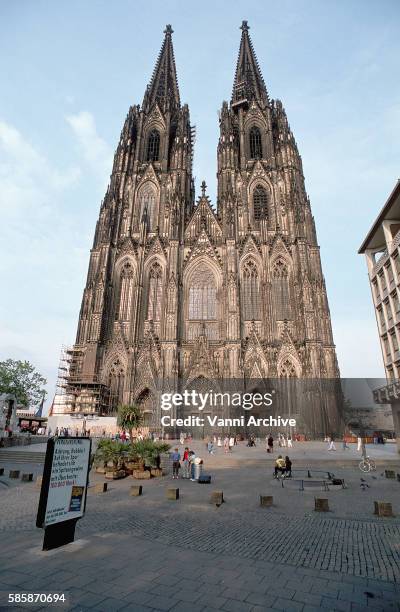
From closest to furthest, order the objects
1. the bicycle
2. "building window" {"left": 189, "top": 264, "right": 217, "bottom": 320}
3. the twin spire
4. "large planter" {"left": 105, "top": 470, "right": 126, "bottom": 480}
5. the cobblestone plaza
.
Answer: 1. the cobblestone plaza
2. "large planter" {"left": 105, "top": 470, "right": 126, "bottom": 480}
3. the bicycle
4. "building window" {"left": 189, "top": 264, "right": 217, "bottom": 320}
5. the twin spire

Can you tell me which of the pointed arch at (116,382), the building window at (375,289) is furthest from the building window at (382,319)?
the pointed arch at (116,382)

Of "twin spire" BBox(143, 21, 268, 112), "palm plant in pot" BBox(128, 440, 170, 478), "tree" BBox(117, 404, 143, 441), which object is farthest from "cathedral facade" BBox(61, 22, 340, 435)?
"palm plant in pot" BBox(128, 440, 170, 478)

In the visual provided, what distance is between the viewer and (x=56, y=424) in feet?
94.3

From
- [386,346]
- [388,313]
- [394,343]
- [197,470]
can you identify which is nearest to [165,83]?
[388,313]

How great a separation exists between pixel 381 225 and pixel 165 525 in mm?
22831

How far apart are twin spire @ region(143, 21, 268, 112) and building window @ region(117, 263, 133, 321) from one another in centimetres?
2481

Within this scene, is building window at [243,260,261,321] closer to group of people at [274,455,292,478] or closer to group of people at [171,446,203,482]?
group of people at [171,446,203,482]

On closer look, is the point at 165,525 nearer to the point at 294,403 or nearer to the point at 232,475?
the point at 232,475

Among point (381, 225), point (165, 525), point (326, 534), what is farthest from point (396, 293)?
point (165, 525)

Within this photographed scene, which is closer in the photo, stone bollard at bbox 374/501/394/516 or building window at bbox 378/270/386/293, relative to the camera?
stone bollard at bbox 374/501/394/516

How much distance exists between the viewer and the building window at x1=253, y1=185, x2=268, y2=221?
126 ft

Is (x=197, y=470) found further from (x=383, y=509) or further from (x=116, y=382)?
(x=116, y=382)

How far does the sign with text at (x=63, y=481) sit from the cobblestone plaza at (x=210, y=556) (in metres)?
0.50

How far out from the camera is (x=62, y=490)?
535cm
